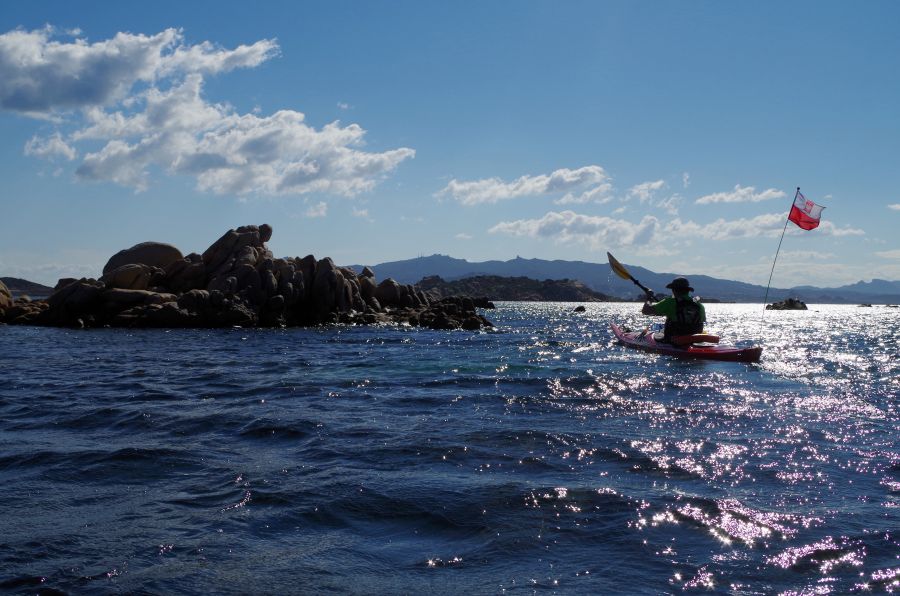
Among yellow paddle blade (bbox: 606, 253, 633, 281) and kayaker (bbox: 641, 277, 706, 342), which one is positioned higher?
yellow paddle blade (bbox: 606, 253, 633, 281)

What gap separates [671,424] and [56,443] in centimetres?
1087

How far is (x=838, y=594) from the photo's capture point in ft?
17.7

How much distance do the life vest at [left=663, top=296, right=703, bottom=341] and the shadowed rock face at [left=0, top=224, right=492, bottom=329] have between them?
2188cm

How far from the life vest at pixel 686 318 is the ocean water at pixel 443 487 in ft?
24.6

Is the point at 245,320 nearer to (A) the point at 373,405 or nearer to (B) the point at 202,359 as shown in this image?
(B) the point at 202,359

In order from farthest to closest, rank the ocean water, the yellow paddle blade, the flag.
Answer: the yellow paddle blade, the flag, the ocean water

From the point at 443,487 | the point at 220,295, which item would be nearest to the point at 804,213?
the point at 443,487

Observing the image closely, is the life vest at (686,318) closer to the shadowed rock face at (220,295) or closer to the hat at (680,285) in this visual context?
the hat at (680,285)

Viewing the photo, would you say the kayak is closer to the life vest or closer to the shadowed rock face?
the life vest

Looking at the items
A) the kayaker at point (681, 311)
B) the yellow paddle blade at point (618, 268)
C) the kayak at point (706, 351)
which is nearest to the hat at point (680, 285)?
the kayaker at point (681, 311)

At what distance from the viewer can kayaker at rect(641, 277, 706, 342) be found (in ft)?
81.8

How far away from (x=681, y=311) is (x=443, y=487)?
1972 centimetres

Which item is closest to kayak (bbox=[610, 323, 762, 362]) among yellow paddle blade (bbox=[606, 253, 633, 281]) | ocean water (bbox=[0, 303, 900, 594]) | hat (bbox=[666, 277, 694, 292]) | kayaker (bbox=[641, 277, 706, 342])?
kayaker (bbox=[641, 277, 706, 342])

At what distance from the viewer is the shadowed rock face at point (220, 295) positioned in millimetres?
39531
